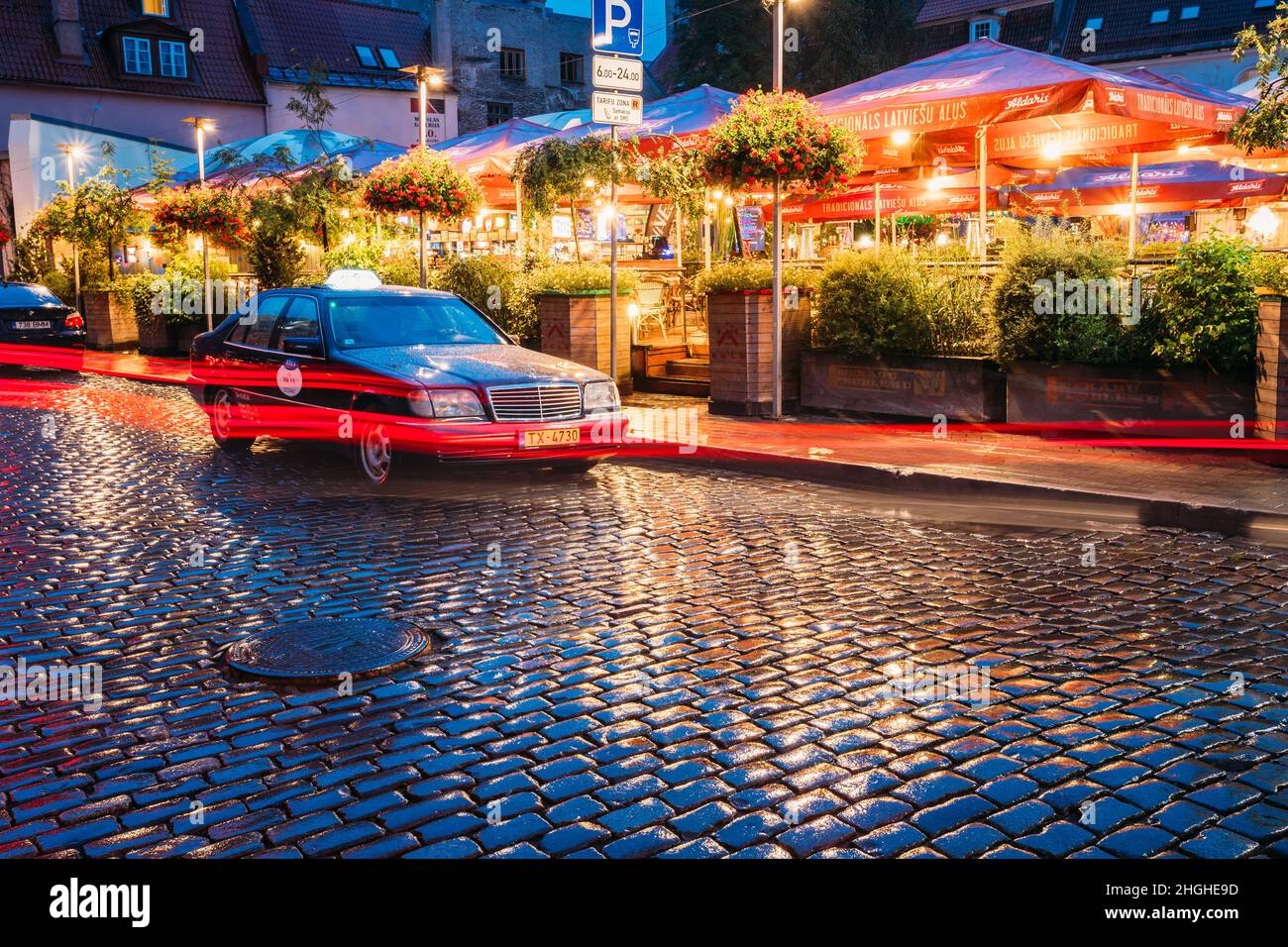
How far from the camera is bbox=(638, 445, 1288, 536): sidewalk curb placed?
8.29 meters

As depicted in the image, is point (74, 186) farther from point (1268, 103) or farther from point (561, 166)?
point (1268, 103)

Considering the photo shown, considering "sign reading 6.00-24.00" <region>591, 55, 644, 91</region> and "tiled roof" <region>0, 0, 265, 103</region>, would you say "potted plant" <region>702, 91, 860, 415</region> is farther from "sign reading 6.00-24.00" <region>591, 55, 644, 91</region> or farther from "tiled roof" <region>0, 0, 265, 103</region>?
"tiled roof" <region>0, 0, 265, 103</region>

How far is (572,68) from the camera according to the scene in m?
51.9

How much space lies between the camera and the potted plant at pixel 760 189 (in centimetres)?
1341

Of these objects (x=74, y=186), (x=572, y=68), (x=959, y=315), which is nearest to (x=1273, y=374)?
(x=959, y=315)

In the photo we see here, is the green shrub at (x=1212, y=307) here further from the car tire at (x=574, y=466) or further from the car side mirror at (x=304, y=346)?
the car side mirror at (x=304, y=346)

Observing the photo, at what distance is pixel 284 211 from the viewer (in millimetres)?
23578

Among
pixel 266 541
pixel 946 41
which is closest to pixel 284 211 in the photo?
pixel 266 541

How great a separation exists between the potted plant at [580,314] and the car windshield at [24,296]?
12.4 m

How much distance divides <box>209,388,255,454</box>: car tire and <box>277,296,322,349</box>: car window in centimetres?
120

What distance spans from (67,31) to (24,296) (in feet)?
70.2

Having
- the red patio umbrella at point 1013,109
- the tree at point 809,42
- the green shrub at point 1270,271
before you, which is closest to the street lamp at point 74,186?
the red patio umbrella at point 1013,109

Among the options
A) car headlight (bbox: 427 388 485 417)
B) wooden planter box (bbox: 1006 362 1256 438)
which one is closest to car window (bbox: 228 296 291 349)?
car headlight (bbox: 427 388 485 417)
